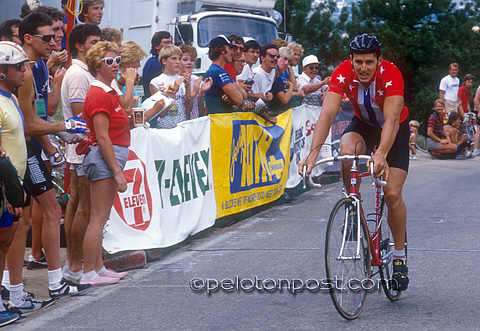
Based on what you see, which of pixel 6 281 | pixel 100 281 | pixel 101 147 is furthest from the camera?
pixel 100 281

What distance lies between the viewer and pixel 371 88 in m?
5.51

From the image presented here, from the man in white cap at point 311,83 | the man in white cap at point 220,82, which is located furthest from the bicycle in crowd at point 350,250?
the man in white cap at point 311,83

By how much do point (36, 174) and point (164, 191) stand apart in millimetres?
1980

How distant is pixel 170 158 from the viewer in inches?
309

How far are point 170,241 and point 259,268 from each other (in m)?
1.26

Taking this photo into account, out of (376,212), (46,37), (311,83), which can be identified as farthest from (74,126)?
(311,83)

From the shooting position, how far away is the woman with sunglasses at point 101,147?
610cm

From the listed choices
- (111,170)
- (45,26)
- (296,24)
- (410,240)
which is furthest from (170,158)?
(296,24)

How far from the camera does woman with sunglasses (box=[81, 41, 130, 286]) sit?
610 centimetres

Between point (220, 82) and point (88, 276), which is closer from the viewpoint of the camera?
point (88, 276)

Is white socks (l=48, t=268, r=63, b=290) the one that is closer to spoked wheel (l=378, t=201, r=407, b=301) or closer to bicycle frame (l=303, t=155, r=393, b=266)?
Result: bicycle frame (l=303, t=155, r=393, b=266)

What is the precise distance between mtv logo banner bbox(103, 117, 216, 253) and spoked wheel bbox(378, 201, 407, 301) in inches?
101

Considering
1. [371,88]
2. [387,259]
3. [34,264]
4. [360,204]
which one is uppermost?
[371,88]

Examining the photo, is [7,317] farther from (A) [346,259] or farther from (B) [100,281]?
(A) [346,259]
